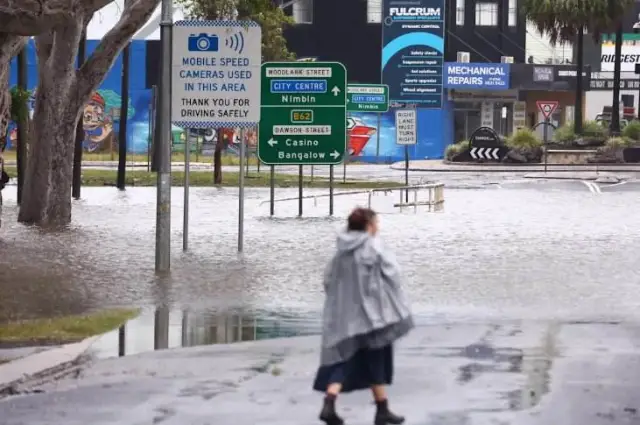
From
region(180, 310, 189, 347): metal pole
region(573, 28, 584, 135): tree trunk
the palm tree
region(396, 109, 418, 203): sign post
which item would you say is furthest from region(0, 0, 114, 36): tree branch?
the palm tree

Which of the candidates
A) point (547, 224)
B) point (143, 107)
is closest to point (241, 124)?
point (547, 224)

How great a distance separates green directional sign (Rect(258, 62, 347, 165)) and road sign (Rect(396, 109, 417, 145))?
629 inches

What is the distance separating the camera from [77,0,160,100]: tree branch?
80.9 ft

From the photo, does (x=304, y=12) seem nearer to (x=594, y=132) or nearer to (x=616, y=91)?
(x=594, y=132)

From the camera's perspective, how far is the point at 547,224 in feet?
92.0

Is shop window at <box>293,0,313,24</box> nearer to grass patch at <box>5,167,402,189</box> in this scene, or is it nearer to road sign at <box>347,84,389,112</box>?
grass patch at <box>5,167,402,189</box>

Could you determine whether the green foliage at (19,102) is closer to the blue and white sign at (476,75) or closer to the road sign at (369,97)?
the road sign at (369,97)

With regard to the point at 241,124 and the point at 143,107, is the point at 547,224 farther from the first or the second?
the point at 143,107

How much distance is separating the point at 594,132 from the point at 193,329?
55.4m

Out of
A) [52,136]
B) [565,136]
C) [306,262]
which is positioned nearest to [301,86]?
[52,136]

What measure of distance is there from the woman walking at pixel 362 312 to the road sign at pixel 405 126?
112 feet

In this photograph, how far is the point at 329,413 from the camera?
8.82 m

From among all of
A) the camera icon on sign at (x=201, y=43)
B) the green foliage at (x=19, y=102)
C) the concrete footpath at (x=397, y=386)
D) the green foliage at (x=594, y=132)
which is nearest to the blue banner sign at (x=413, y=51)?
the green foliage at (x=594, y=132)

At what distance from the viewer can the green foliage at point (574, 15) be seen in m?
66.9
